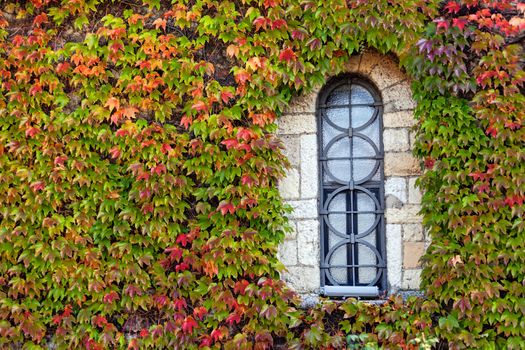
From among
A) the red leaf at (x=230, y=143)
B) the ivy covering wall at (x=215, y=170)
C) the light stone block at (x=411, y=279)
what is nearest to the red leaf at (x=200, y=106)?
the ivy covering wall at (x=215, y=170)

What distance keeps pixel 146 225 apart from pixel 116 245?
280 millimetres

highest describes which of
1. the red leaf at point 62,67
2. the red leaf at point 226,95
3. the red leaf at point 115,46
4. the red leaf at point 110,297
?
the red leaf at point 115,46

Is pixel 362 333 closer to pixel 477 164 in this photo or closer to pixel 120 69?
pixel 477 164

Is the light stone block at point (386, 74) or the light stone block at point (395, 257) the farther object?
the light stone block at point (386, 74)

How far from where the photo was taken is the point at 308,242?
460cm

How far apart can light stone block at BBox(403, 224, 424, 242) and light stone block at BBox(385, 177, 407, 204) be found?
0.20 meters

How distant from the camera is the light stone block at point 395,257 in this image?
4.49 meters

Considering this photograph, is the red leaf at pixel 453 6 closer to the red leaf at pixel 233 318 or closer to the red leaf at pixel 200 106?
the red leaf at pixel 200 106

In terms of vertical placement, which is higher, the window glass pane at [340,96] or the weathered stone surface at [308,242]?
the window glass pane at [340,96]

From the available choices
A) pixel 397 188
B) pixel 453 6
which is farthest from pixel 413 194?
pixel 453 6

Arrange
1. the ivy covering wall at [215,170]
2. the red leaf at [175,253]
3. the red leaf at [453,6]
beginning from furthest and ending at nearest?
the red leaf at [175,253], the red leaf at [453,6], the ivy covering wall at [215,170]

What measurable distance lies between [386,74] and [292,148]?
0.95m

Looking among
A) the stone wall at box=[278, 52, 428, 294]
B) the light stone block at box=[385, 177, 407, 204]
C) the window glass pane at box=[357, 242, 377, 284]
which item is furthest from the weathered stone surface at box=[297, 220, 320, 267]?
the light stone block at box=[385, 177, 407, 204]

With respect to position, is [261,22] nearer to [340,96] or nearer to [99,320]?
[340,96]
